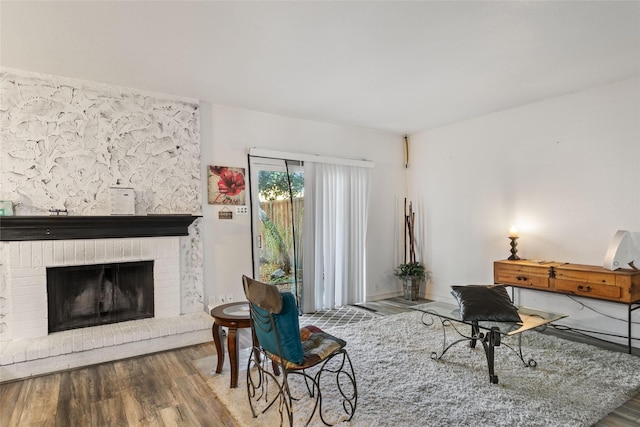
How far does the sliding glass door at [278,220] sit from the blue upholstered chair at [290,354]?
192 centimetres

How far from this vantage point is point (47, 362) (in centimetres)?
292

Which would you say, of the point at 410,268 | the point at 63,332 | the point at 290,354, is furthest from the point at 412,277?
the point at 63,332

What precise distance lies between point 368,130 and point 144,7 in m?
3.74

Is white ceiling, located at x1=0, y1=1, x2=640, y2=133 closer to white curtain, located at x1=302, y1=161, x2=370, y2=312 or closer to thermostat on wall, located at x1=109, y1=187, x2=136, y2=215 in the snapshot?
thermostat on wall, located at x1=109, y1=187, x2=136, y2=215

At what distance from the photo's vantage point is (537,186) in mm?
4188

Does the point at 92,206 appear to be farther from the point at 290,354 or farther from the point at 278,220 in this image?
the point at 290,354

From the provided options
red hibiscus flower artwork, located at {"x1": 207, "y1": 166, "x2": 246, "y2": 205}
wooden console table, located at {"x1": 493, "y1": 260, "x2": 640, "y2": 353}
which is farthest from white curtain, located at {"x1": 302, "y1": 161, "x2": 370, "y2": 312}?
wooden console table, located at {"x1": 493, "y1": 260, "x2": 640, "y2": 353}

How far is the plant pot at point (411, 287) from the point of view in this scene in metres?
5.33

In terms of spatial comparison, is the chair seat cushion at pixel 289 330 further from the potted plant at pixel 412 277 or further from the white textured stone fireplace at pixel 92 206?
the potted plant at pixel 412 277

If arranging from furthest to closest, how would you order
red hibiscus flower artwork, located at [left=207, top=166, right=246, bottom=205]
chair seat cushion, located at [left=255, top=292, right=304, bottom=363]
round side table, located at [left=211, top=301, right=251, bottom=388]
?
1. red hibiscus flower artwork, located at [left=207, top=166, right=246, bottom=205]
2. round side table, located at [left=211, top=301, right=251, bottom=388]
3. chair seat cushion, located at [left=255, top=292, right=304, bottom=363]

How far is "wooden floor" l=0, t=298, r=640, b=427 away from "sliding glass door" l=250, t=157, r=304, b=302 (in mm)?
1655

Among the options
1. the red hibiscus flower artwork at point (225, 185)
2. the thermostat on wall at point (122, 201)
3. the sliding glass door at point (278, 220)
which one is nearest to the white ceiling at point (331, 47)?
the red hibiscus flower artwork at point (225, 185)

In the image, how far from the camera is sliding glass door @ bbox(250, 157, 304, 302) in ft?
14.7

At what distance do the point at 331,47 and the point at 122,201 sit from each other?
2.49 meters
